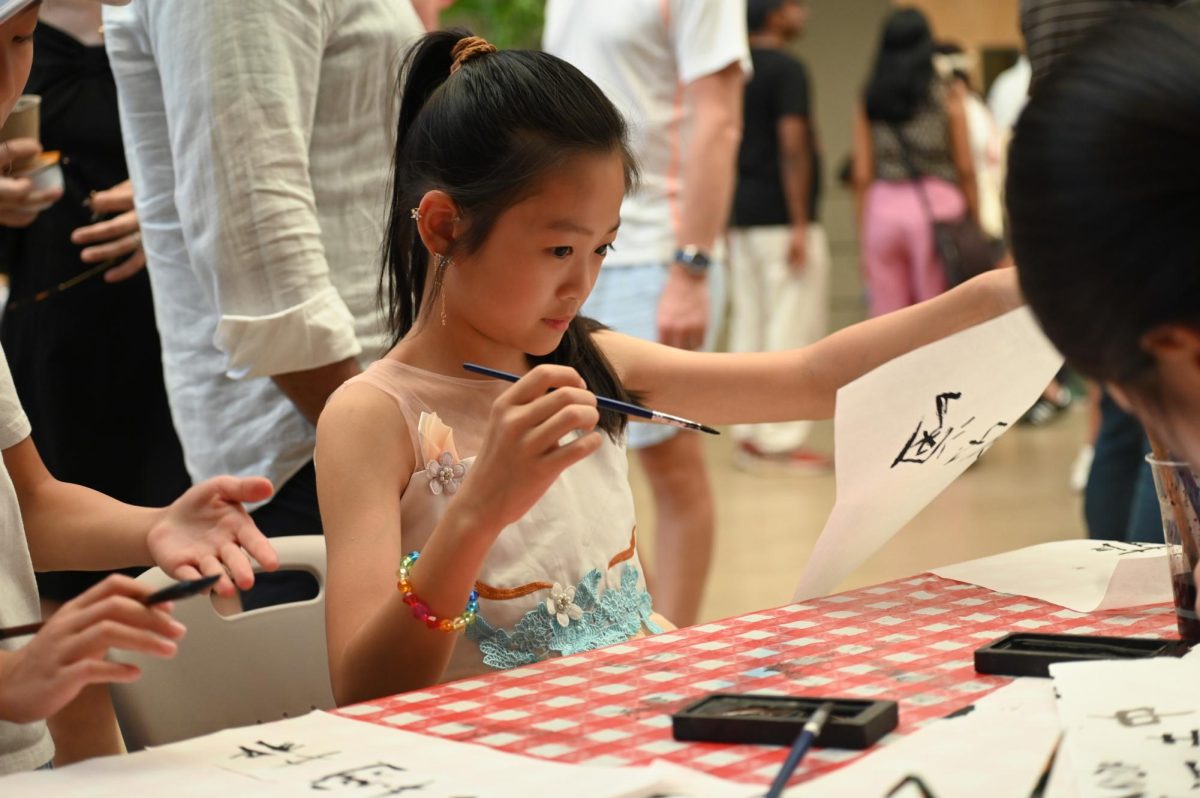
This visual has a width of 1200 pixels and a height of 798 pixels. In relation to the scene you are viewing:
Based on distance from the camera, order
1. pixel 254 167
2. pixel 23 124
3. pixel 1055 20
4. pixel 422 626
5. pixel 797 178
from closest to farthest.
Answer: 1. pixel 422 626
2. pixel 254 167
3. pixel 23 124
4. pixel 1055 20
5. pixel 797 178

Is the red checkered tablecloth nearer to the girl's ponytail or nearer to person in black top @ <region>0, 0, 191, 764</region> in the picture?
the girl's ponytail

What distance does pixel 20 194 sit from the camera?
1.91 meters

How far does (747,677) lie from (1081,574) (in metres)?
0.47

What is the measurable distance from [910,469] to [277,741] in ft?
2.23

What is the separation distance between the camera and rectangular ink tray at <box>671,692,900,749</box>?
0.93 metres

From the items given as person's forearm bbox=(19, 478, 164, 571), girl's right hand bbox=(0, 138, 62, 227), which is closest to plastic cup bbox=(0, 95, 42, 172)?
girl's right hand bbox=(0, 138, 62, 227)

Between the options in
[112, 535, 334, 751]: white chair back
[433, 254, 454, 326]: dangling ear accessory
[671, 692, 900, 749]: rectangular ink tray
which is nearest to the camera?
[671, 692, 900, 749]: rectangular ink tray

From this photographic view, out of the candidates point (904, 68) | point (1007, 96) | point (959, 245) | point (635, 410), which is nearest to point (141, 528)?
point (635, 410)

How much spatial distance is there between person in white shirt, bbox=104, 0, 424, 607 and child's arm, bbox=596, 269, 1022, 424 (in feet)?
1.09

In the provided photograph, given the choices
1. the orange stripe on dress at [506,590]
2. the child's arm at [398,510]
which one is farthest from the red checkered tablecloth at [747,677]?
the orange stripe on dress at [506,590]

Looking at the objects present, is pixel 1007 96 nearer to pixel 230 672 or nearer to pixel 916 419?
pixel 916 419

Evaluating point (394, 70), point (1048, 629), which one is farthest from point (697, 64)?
point (1048, 629)

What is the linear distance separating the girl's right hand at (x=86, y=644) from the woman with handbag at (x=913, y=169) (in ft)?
15.5

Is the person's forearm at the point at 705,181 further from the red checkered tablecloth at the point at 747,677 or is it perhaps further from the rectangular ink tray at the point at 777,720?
the rectangular ink tray at the point at 777,720
